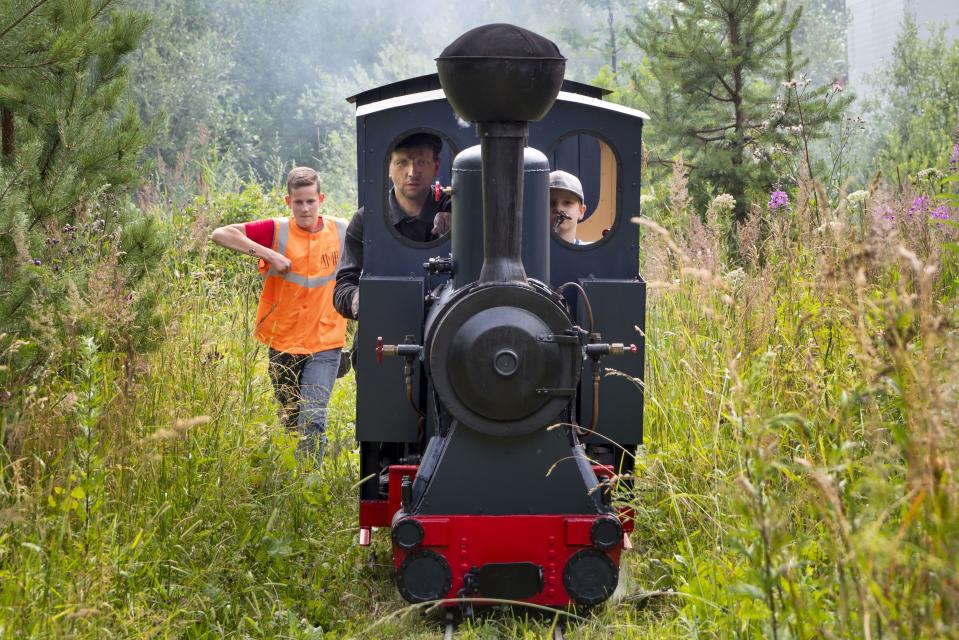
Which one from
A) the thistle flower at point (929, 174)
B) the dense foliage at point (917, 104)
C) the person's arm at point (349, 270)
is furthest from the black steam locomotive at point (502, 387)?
the dense foliage at point (917, 104)

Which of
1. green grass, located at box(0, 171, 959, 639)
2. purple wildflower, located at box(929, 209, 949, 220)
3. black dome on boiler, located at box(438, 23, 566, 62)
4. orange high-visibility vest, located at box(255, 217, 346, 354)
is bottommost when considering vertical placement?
green grass, located at box(0, 171, 959, 639)

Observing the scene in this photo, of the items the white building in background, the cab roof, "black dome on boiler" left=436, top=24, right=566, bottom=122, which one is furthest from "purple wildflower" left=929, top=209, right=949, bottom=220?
the white building in background

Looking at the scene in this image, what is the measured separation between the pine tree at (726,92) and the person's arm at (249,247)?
480 cm

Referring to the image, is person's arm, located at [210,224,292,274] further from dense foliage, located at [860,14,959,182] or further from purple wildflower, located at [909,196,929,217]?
dense foliage, located at [860,14,959,182]

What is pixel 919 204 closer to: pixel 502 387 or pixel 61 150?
pixel 502 387

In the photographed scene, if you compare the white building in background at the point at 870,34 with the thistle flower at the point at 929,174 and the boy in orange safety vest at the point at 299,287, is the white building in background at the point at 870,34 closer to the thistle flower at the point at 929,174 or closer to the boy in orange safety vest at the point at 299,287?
the thistle flower at the point at 929,174

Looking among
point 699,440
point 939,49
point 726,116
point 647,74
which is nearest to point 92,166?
point 699,440

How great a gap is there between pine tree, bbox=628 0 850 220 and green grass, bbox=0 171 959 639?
3937 millimetres

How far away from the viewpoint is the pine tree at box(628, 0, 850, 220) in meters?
9.73

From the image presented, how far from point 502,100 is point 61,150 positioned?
2.11m

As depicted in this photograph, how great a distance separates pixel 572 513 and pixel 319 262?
9.05 feet

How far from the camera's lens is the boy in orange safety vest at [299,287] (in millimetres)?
6215

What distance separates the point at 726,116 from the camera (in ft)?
34.1

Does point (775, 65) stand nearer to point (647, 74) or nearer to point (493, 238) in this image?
point (647, 74)
